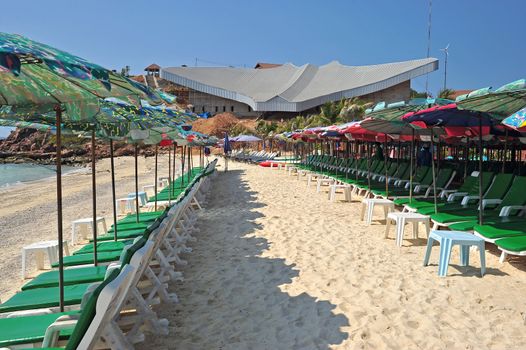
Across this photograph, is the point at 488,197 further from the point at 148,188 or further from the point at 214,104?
the point at 214,104

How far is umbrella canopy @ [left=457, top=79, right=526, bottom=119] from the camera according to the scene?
429 centimetres

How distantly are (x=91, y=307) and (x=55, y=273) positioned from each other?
235 cm

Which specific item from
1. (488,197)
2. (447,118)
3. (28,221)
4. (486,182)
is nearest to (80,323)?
(447,118)

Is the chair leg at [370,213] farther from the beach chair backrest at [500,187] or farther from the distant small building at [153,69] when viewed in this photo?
the distant small building at [153,69]

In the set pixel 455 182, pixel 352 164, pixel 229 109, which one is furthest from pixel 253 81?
pixel 455 182

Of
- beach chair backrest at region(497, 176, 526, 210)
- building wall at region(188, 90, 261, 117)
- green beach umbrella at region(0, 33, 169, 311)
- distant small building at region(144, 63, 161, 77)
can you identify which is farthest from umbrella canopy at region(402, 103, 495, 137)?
distant small building at region(144, 63, 161, 77)

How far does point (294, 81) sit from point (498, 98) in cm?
6317

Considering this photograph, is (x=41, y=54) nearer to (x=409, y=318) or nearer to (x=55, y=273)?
(x=55, y=273)

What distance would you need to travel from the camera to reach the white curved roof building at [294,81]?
191ft

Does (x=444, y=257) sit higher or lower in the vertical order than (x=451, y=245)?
lower

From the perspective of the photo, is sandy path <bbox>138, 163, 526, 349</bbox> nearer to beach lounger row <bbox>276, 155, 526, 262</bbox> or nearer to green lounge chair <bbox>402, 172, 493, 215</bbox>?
beach lounger row <bbox>276, 155, 526, 262</bbox>

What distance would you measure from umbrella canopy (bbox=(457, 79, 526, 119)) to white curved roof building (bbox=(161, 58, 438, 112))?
2087 inches

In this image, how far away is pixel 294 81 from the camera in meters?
66.5

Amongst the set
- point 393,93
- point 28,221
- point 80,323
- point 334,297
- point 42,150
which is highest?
point 393,93
